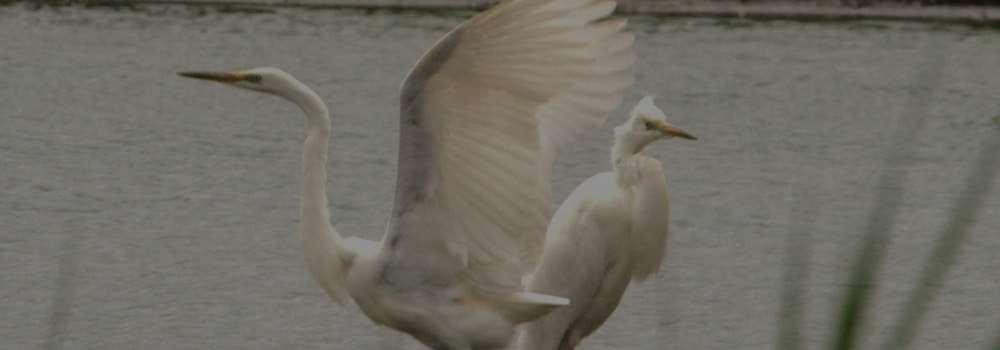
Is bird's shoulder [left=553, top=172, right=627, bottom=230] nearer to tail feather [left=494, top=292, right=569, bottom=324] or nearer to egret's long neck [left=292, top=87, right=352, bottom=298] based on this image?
tail feather [left=494, top=292, right=569, bottom=324]

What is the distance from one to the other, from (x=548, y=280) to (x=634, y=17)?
620 inches

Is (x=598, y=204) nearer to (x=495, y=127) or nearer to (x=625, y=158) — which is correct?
(x=625, y=158)

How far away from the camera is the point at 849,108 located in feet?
53.8

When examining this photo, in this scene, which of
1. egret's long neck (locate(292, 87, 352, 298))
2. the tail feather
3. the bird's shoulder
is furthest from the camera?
the bird's shoulder

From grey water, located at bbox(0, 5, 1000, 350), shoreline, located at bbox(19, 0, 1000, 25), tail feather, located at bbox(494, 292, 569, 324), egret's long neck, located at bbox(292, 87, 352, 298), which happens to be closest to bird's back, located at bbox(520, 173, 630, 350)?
grey water, located at bbox(0, 5, 1000, 350)

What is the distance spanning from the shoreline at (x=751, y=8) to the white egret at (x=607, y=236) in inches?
616

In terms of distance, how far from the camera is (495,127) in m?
5.54

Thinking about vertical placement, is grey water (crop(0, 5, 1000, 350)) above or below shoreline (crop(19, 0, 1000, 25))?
above

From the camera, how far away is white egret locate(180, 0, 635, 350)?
17.6 feet

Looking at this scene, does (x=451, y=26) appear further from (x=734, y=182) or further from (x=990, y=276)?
(x=990, y=276)

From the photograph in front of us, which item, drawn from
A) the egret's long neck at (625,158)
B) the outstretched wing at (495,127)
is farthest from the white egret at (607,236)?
the outstretched wing at (495,127)

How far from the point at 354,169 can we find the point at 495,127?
24.3 feet

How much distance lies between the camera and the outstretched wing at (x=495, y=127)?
17.5 feet

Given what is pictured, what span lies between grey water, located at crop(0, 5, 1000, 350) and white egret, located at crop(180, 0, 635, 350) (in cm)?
59
